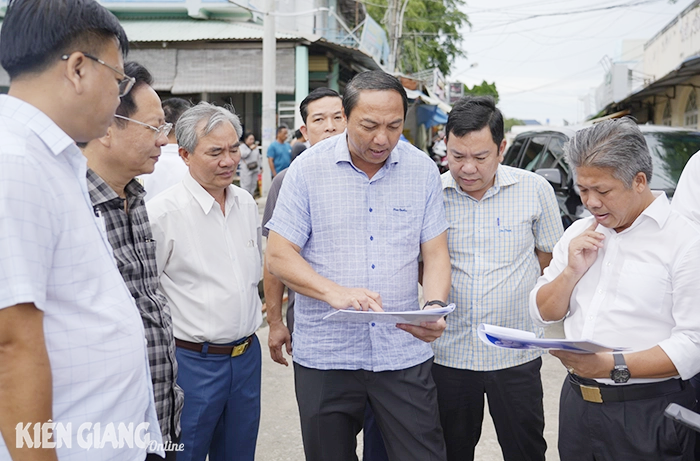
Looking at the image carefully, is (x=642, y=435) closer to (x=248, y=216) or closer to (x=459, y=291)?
(x=459, y=291)

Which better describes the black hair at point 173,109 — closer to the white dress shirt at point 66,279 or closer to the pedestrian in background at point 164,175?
the pedestrian in background at point 164,175

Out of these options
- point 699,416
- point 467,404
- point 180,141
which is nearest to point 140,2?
point 180,141

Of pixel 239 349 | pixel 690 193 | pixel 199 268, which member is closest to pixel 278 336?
pixel 239 349

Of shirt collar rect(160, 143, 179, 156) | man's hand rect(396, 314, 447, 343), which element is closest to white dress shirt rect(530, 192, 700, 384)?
man's hand rect(396, 314, 447, 343)

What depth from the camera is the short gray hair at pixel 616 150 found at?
214 cm

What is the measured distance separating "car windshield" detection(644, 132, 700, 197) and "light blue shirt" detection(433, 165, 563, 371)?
10.5 feet

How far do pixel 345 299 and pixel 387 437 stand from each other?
67 centimetres

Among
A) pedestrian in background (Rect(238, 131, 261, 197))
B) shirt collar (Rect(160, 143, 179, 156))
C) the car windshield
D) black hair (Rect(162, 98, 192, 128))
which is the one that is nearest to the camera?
shirt collar (Rect(160, 143, 179, 156))

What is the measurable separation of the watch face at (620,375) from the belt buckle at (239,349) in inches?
62.3

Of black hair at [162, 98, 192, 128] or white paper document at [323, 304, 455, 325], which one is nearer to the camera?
white paper document at [323, 304, 455, 325]

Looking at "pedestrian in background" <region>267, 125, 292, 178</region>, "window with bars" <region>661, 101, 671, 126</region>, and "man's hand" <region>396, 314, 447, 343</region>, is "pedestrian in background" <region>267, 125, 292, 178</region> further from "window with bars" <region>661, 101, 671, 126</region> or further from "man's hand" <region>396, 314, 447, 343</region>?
"window with bars" <region>661, 101, 671, 126</region>

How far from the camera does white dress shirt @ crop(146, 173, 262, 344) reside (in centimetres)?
277

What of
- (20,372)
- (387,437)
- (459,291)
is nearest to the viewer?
(20,372)

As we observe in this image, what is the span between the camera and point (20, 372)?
1.33 m
